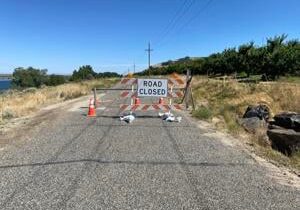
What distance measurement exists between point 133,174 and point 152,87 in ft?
27.3

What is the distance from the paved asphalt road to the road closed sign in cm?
411

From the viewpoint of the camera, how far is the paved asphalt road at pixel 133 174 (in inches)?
204

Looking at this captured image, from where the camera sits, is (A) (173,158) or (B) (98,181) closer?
(B) (98,181)

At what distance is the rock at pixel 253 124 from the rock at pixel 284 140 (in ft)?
3.96

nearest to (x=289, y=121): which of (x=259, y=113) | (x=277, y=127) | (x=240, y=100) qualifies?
(x=277, y=127)

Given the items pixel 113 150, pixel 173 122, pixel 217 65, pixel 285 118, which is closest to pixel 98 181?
pixel 113 150

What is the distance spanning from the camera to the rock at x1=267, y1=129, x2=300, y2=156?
1065cm

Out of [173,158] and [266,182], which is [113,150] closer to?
[173,158]

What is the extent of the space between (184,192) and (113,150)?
10.4 feet

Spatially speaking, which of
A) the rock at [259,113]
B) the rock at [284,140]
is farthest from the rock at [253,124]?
the rock at [284,140]

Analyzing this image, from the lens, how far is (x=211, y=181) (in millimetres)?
6145

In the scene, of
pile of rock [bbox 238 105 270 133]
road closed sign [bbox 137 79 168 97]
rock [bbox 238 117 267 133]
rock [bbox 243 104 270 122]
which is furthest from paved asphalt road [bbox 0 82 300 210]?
rock [bbox 243 104 270 122]

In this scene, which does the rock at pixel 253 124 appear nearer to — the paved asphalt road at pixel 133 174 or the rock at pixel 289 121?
the rock at pixel 289 121

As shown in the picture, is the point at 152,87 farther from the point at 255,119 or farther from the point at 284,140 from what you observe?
the point at 284,140
